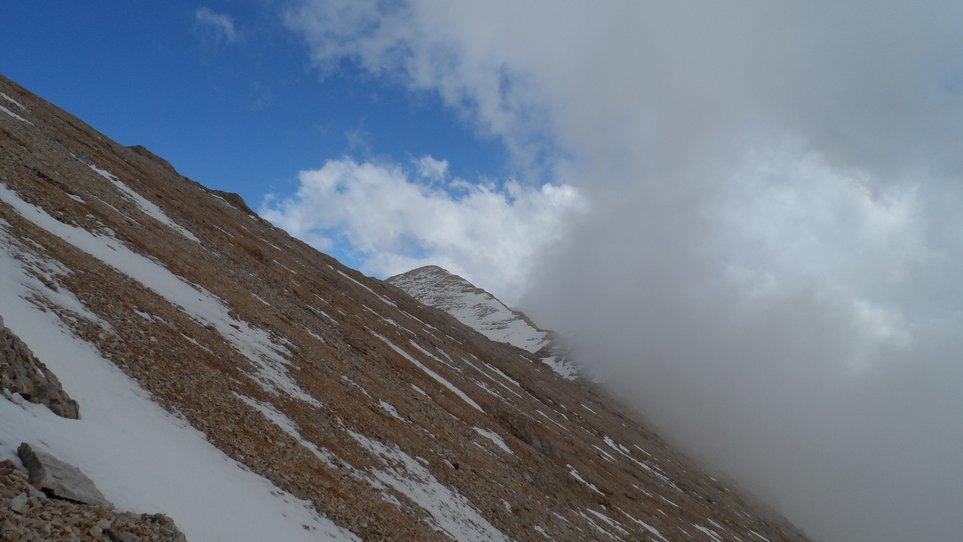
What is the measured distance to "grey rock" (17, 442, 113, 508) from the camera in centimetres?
988

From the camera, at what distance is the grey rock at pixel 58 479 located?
9883mm

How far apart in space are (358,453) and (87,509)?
45.6ft

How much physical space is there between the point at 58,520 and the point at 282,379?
16.2 m

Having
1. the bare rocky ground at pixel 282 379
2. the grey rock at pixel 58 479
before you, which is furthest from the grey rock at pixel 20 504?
the grey rock at pixel 58 479

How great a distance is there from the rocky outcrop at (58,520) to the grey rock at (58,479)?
0.41 ft

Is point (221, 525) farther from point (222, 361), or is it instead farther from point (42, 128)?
point (42, 128)

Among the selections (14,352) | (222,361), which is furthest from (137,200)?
(14,352)

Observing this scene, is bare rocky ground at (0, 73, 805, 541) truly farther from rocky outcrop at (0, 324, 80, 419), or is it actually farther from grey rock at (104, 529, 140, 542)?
rocky outcrop at (0, 324, 80, 419)

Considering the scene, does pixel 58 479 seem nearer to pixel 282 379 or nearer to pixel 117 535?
pixel 117 535

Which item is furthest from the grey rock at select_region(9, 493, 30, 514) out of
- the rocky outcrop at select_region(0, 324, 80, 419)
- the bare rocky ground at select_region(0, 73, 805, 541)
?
the rocky outcrop at select_region(0, 324, 80, 419)

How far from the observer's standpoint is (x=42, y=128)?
43.8 meters

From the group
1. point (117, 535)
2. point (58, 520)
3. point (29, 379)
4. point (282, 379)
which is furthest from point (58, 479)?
point (282, 379)

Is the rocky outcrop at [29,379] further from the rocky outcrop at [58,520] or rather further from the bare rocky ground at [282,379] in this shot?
the rocky outcrop at [58,520]

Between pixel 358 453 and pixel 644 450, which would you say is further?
pixel 644 450
